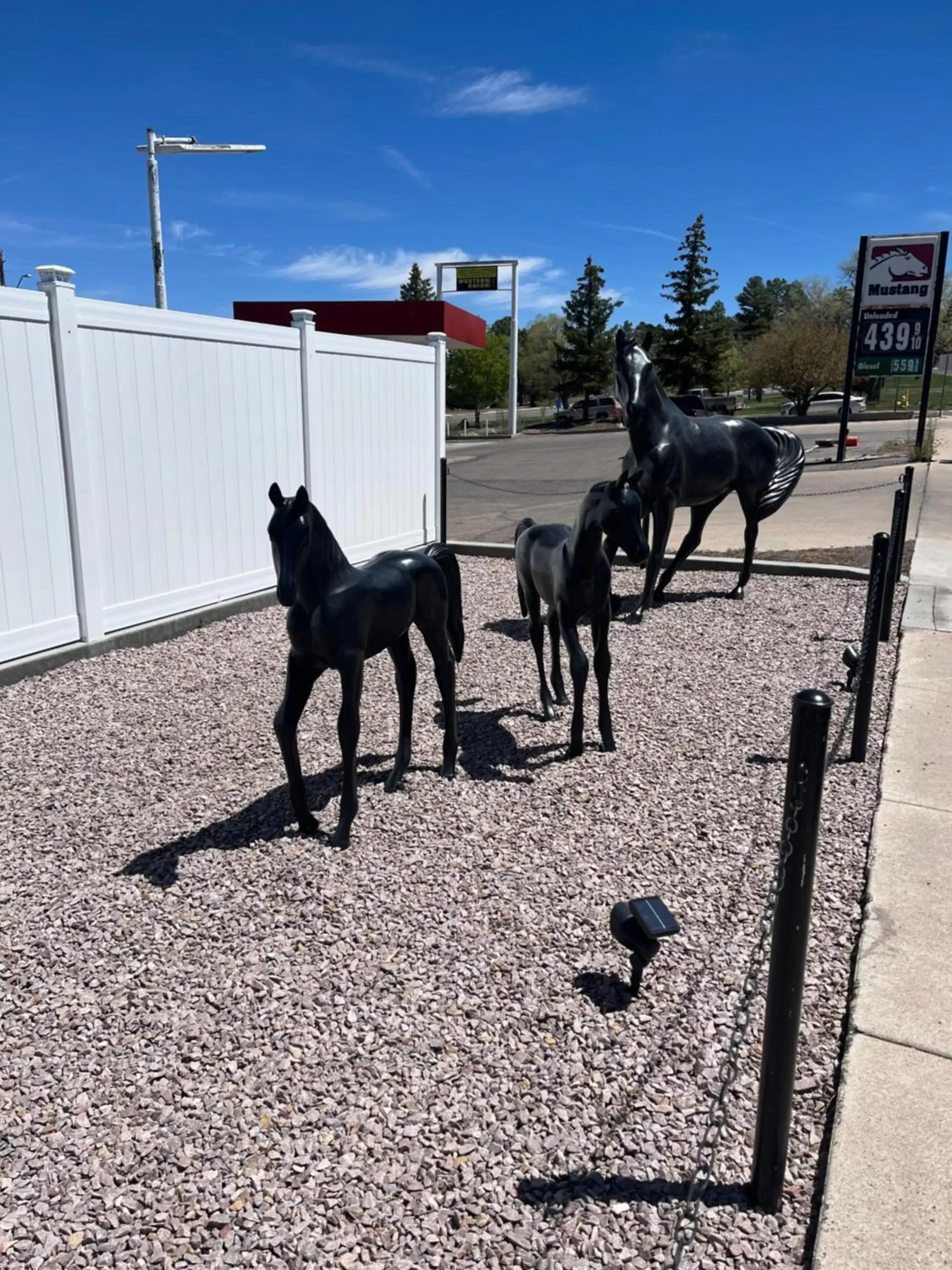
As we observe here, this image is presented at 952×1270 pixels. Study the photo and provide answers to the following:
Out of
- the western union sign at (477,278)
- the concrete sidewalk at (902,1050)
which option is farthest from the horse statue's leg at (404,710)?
the western union sign at (477,278)

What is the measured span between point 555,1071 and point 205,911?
1528 mm

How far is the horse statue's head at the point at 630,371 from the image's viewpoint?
24.2 feet

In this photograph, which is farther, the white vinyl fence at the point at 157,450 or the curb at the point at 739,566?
the curb at the point at 739,566

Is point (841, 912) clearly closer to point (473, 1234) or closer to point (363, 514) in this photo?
point (473, 1234)

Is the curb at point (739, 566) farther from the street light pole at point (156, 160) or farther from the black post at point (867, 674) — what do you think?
the street light pole at point (156, 160)

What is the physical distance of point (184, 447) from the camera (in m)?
7.29

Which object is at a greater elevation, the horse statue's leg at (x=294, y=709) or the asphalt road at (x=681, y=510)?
the horse statue's leg at (x=294, y=709)

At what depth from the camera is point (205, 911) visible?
3.43 m

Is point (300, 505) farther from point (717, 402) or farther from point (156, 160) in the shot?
point (717, 402)

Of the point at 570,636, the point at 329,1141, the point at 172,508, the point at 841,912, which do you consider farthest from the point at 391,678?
the point at 329,1141

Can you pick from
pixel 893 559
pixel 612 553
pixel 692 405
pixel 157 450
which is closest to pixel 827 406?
pixel 692 405

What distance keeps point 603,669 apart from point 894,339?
1981cm

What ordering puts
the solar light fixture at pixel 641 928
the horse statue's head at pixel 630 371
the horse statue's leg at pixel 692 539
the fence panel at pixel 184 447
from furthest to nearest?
the horse statue's leg at pixel 692 539, the horse statue's head at pixel 630 371, the fence panel at pixel 184 447, the solar light fixture at pixel 641 928

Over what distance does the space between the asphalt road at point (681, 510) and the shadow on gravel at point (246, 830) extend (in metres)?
7.72
